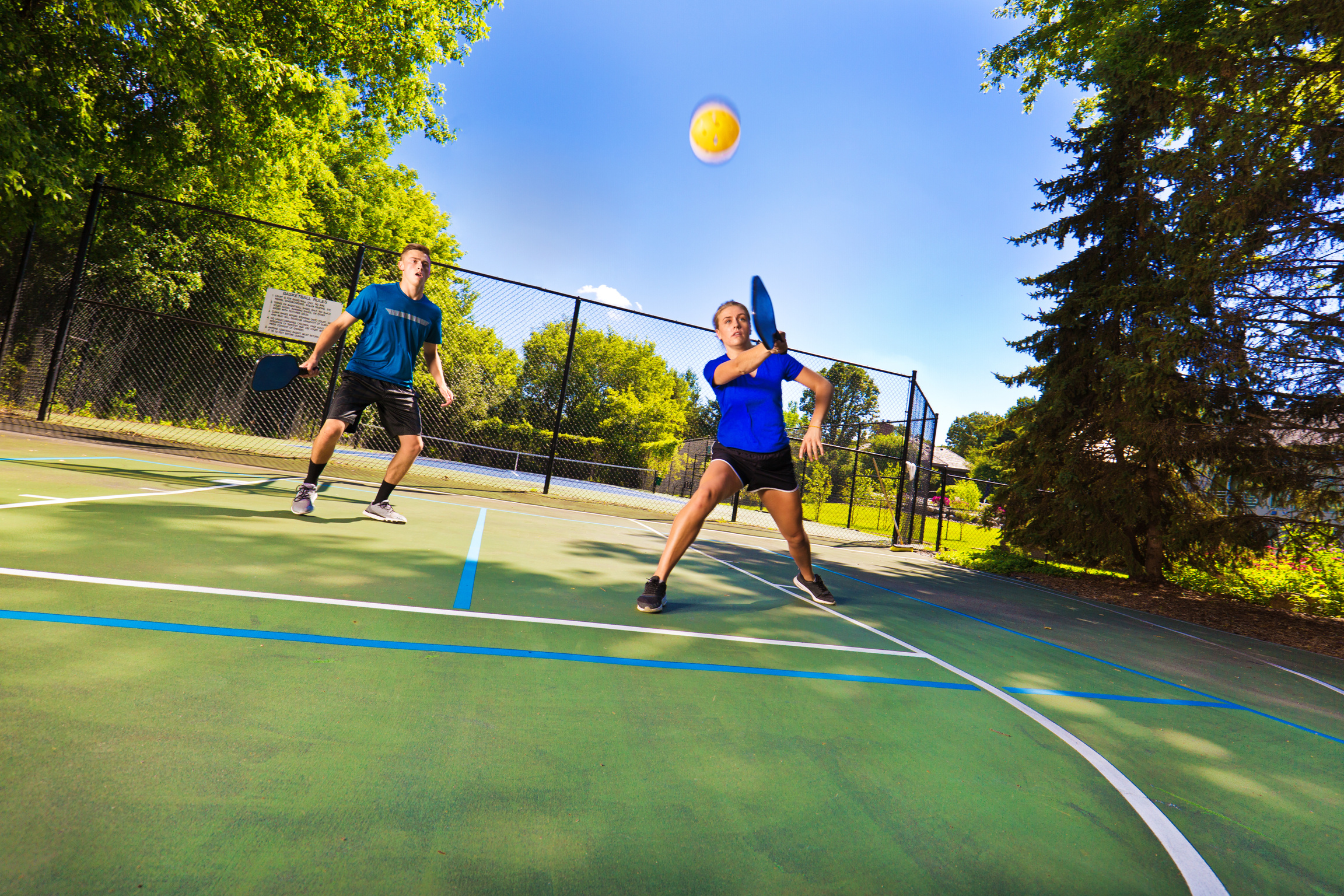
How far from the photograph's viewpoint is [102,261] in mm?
13875

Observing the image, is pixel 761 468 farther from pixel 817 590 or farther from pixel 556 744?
pixel 556 744

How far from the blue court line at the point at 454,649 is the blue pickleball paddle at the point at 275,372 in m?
3.35

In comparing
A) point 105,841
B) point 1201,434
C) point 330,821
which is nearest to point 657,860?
point 330,821

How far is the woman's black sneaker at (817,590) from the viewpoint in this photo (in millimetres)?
4629

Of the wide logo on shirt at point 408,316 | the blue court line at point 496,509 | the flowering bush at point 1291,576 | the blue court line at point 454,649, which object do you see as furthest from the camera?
the flowering bush at point 1291,576

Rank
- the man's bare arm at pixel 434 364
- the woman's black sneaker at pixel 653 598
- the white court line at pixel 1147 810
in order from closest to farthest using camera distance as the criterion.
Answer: the white court line at pixel 1147 810 → the woman's black sneaker at pixel 653 598 → the man's bare arm at pixel 434 364

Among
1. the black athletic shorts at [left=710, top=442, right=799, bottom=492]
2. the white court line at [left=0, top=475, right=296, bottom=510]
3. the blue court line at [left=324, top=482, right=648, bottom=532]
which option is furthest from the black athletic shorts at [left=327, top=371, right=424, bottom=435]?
the black athletic shorts at [left=710, top=442, right=799, bottom=492]

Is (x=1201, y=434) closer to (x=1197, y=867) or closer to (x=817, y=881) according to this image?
(x=1197, y=867)

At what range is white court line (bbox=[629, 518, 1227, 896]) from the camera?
5.04 ft

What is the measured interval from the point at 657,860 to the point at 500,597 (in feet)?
7.70

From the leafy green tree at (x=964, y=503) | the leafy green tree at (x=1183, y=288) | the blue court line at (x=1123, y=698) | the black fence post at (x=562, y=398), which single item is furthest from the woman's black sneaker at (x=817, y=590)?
the leafy green tree at (x=964, y=503)

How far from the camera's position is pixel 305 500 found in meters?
4.99

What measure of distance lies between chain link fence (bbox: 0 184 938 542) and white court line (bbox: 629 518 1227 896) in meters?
8.39

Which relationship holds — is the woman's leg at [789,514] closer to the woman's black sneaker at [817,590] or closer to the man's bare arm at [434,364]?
the woman's black sneaker at [817,590]
